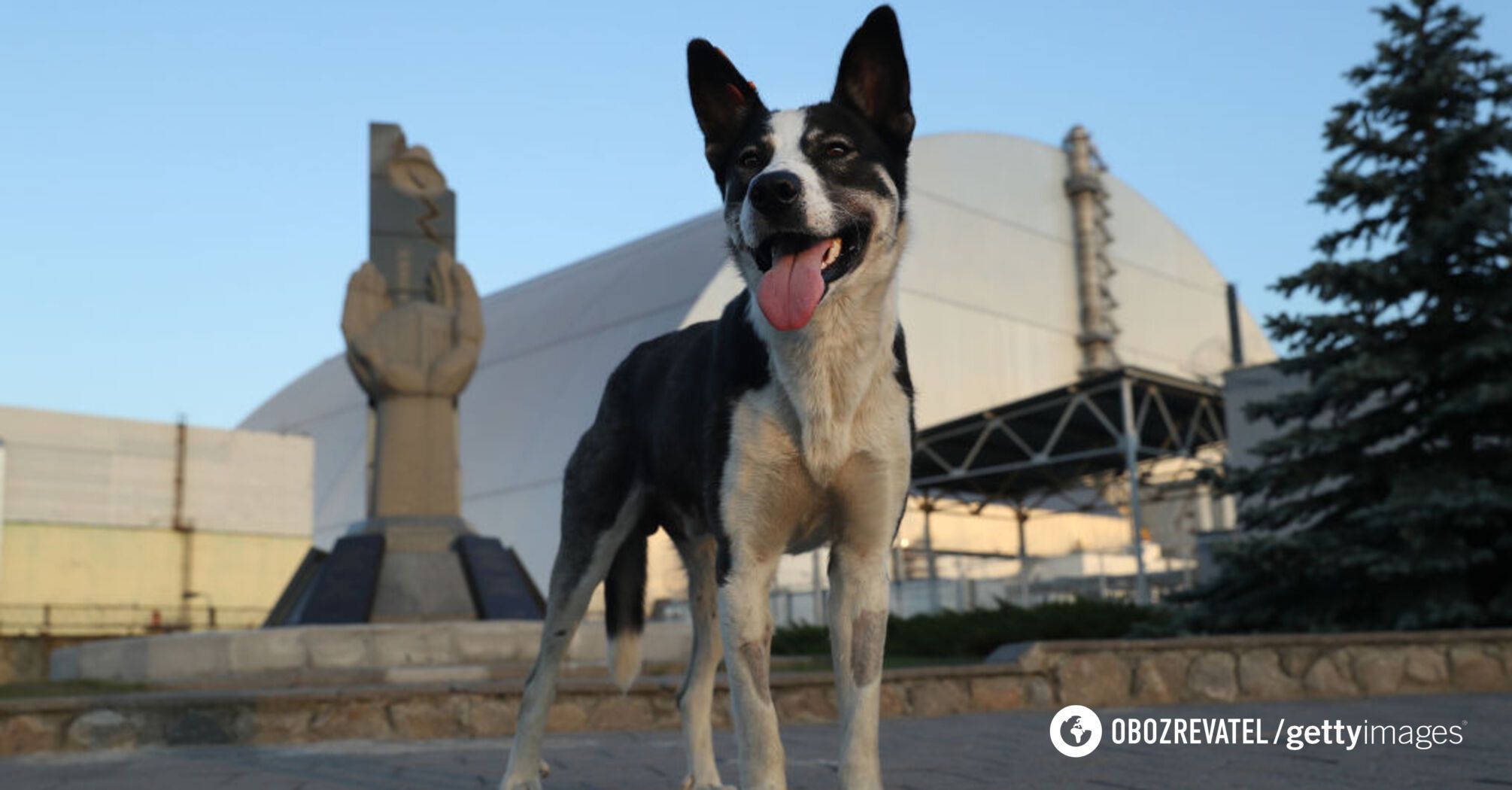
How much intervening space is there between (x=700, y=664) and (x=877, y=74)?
6.96ft

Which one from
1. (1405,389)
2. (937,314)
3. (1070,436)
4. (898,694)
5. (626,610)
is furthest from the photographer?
(937,314)

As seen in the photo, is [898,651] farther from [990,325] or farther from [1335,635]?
[990,325]

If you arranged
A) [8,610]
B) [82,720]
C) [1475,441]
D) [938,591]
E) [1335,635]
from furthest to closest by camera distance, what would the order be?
[8,610]
[938,591]
[1475,441]
[1335,635]
[82,720]

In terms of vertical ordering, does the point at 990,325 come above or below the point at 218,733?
above

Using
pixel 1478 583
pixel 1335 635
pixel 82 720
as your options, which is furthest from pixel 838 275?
pixel 1478 583

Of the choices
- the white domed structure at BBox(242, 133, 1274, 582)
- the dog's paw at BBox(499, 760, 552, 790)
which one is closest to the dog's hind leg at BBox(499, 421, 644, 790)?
the dog's paw at BBox(499, 760, 552, 790)

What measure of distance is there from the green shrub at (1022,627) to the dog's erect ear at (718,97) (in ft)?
34.2

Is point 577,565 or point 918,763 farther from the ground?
point 577,565

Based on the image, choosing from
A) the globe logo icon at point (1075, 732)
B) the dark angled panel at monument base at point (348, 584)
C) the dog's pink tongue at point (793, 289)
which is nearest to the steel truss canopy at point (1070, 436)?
the dark angled panel at monument base at point (348, 584)

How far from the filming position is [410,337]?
49.6 feet

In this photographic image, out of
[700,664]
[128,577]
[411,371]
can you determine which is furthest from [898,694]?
[128,577]

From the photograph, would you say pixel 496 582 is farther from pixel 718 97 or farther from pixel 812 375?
pixel 812 375

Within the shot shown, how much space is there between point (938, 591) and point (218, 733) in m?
22.6

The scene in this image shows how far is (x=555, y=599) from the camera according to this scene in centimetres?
465
